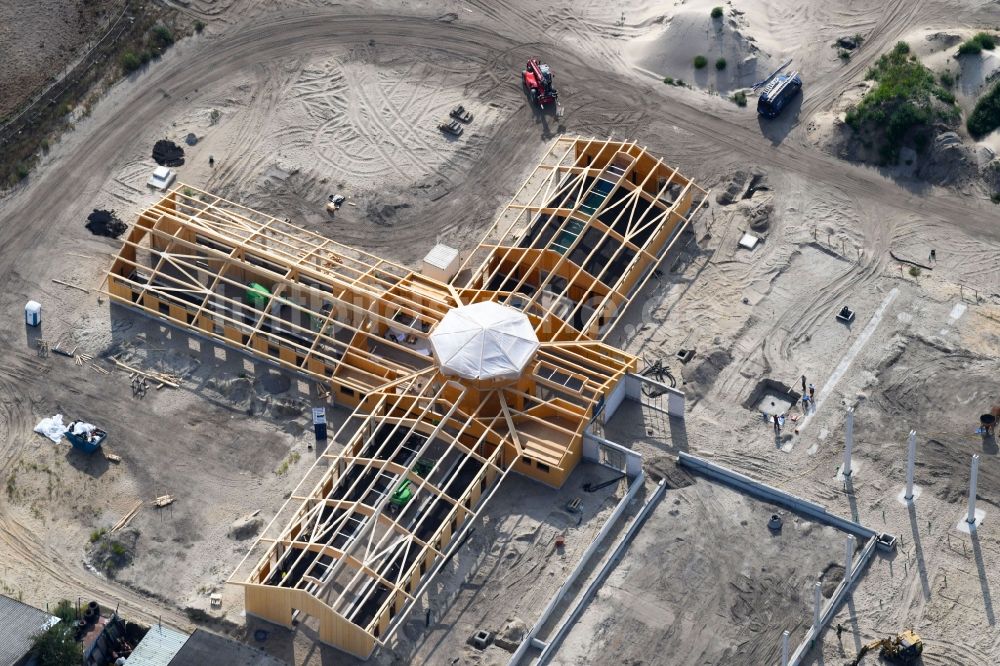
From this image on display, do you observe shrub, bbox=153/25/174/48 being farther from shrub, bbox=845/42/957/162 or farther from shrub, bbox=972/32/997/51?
shrub, bbox=972/32/997/51

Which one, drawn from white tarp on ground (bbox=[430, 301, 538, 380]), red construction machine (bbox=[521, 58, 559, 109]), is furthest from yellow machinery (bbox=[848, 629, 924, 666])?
red construction machine (bbox=[521, 58, 559, 109])

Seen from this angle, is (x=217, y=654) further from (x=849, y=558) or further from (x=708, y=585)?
(x=849, y=558)

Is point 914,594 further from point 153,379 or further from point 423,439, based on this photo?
point 153,379

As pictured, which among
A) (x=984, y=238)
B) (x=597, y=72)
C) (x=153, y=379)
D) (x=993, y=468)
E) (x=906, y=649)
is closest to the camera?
(x=906, y=649)

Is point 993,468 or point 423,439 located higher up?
point 993,468

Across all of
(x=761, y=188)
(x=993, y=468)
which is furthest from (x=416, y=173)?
(x=993, y=468)
